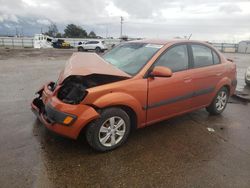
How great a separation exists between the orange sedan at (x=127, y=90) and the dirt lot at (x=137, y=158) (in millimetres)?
324

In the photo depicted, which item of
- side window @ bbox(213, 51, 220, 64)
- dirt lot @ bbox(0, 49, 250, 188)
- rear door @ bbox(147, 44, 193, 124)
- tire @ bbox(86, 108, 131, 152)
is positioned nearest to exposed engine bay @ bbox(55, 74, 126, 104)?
tire @ bbox(86, 108, 131, 152)

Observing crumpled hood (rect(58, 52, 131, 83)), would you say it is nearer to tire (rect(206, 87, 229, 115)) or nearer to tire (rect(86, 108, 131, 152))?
tire (rect(86, 108, 131, 152))

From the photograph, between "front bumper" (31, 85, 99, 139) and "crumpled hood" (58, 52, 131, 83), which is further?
"crumpled hood" (58, 52, 131, 83)

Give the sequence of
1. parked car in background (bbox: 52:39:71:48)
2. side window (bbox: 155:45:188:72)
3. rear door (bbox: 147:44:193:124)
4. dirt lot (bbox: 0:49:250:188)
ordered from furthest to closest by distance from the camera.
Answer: parked car in background (bbox: 52:39:71:48) → side window (bbox: 155:45:188:72) → rear door (bbox: 147:44:193:124) → dirt lot (bbox: 0:49:250:188)

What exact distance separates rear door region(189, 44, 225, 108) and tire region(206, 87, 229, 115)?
0.26m

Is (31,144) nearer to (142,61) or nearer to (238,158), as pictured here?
(142,61)

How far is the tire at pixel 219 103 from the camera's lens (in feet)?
16.7

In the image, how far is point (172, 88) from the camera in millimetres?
4031

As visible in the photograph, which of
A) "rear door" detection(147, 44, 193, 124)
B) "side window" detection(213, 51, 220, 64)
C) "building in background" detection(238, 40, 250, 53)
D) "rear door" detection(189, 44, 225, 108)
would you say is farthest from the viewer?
"building in background" detection(238, 40, 250, 53)

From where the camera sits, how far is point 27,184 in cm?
273

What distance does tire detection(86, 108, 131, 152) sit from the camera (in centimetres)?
332

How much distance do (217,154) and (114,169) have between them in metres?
1.56

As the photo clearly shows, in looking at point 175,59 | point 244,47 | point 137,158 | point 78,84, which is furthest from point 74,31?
point 137,158

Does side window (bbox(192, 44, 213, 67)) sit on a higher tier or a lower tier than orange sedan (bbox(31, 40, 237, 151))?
higher
